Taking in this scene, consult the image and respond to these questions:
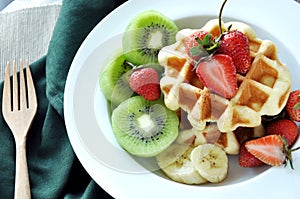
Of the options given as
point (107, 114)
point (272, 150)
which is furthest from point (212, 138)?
point (107, 114)

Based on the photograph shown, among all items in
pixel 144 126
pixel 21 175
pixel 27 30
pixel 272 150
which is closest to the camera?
pixel 272 150

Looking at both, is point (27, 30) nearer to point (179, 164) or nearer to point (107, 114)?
point (107, 114)

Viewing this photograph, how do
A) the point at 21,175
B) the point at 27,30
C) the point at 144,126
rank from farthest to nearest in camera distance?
1. the point at 27,30
2. the point at 21,175
3. the point at 144,126

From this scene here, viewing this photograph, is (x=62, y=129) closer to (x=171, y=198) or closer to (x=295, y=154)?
(x=171, y=198)

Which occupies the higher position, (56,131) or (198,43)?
(198,43)

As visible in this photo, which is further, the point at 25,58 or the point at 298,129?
the point at 25,58

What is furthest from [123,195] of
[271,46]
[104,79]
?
[271,46]

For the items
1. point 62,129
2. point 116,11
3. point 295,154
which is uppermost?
point 116,11
